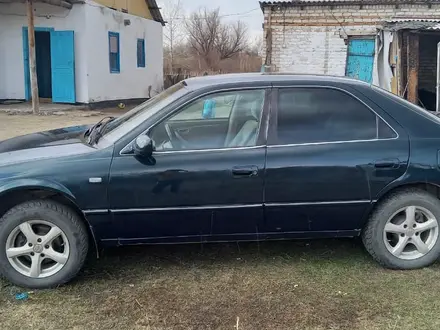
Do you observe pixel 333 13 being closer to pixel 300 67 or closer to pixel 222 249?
pixel 300 67

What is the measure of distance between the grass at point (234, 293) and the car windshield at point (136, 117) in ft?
3.42

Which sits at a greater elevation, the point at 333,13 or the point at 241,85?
the point at 333,13

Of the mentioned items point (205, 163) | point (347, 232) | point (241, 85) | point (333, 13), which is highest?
point (333, 13)

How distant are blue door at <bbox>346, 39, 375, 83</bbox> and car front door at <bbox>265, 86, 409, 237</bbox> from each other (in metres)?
13.6

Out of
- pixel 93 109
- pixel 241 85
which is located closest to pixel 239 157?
pixel 241 85

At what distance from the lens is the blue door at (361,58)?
1678 cm

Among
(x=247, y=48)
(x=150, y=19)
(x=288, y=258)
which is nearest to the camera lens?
(x=288, y=258)

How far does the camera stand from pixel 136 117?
404cm

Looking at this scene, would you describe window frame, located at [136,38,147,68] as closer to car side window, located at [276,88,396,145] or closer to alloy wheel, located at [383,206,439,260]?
car side window, located at [276,88,396,145]

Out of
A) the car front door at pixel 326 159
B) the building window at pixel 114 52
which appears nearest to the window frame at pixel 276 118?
the car front door at pixel 326 159

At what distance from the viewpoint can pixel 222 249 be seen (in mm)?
4371


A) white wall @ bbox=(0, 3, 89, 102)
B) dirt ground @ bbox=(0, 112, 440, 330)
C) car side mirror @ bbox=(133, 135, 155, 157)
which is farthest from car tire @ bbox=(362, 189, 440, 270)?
white wall @ bbox=(0, 3, 89, 102)

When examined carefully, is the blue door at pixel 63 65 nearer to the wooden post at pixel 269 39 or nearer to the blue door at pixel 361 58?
the wooden post at pixel 269 39

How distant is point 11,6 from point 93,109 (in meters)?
4.07
